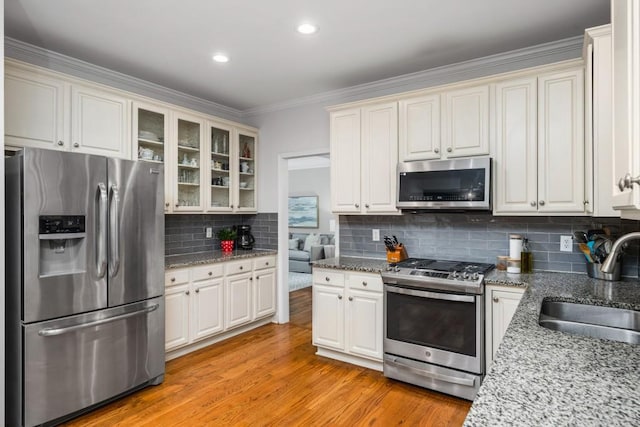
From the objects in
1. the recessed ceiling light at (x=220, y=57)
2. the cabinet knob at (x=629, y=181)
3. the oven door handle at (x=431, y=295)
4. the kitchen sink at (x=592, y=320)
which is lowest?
the oven door handle at (x=431, y=295)

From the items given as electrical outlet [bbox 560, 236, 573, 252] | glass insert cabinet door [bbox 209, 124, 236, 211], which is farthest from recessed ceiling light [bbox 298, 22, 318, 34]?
electrical outlet [bbox 560, 236, 573, 252]

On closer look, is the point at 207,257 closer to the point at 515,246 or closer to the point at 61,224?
the point at 61,224

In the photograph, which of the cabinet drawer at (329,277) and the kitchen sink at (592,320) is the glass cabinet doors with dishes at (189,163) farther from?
the kitchen sink at (592,320)

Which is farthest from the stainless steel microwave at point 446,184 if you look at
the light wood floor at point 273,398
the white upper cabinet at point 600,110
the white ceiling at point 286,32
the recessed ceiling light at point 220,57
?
the recessed ceiling light at point 220,57

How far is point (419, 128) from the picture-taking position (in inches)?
127

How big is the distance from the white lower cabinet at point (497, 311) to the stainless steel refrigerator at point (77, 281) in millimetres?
2420

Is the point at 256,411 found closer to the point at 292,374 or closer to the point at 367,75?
the point at 292,374

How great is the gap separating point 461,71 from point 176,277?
122 inches

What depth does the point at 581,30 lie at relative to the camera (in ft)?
9.18

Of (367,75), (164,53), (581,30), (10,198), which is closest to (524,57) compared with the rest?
(581,30)

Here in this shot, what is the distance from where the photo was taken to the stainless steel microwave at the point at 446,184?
9.38 feet

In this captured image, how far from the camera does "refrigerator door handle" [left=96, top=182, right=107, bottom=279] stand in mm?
2562

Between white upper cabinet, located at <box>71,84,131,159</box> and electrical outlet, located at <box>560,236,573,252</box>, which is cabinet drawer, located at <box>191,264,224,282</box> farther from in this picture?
electrical outlet, located at <box>560,236,573,252</box>

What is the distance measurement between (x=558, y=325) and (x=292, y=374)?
2077 mm
